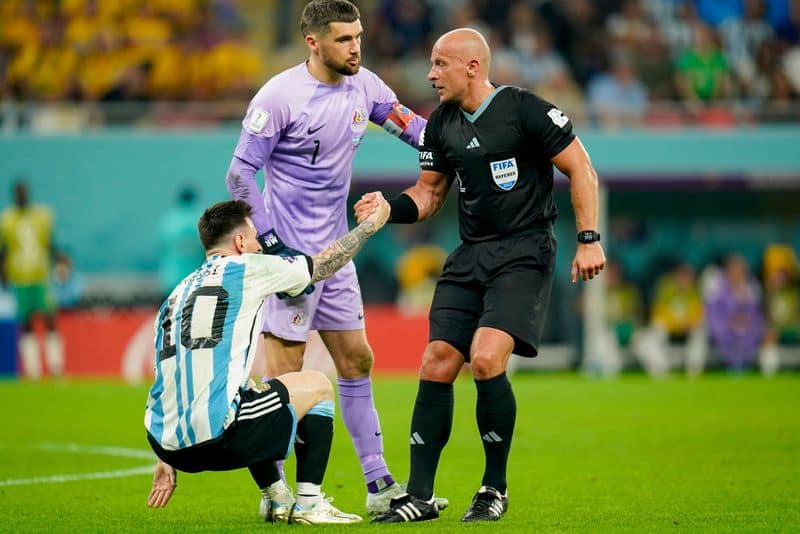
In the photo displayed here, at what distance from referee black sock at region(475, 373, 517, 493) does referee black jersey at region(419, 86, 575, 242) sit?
32.1 inches

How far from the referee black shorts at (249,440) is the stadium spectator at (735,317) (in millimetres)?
14822

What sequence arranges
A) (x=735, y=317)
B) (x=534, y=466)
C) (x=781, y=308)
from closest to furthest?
(x=534, y=466), (x=735, y=317), (x=781, y=308)

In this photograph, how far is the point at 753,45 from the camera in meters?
22.6

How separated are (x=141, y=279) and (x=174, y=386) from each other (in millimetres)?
14829

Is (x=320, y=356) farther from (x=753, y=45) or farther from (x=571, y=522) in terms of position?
(x=571, y=522)

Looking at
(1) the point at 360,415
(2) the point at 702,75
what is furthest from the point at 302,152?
(2) the point at 702,75

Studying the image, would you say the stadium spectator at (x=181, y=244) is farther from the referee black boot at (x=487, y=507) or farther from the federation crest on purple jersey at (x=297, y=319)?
the referee black boot at (x=487, y=507)

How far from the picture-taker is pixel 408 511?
692 cm

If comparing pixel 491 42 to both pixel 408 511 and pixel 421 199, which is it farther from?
pixel 408 511

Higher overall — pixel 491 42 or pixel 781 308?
pixel 491 42

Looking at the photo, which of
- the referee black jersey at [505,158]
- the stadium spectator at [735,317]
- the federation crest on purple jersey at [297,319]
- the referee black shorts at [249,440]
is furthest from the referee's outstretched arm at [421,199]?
the stadium spectator at [735,317]

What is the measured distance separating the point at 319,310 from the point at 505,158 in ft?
4.39

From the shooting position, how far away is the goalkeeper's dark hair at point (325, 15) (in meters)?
7.32

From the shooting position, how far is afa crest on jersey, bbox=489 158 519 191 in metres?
7.14
